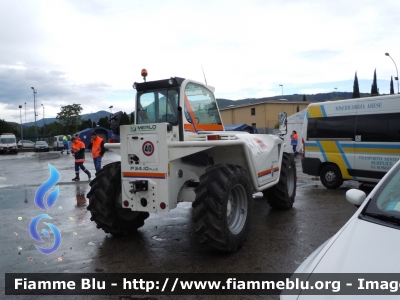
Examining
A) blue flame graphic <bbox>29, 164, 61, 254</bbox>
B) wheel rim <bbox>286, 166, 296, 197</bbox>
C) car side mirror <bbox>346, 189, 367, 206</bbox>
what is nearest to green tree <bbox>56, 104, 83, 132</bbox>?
blue flame graphic <bbox>29, 164, 61, 254</bbox>

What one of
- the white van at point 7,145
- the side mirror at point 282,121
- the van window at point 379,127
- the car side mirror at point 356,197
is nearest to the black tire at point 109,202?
the side mirror at point 282,121

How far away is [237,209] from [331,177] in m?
5.76

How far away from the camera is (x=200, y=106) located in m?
6.07

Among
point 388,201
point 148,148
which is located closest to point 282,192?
point 148,148

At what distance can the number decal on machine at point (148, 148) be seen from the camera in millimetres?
5043

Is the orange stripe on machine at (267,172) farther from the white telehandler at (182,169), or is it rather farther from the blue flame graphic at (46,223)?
the blue flame graphic at (46,223)

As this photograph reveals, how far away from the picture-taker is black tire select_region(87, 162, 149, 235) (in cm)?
553

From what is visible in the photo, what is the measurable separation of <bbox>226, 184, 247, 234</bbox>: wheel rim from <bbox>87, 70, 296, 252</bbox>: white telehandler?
0.01m

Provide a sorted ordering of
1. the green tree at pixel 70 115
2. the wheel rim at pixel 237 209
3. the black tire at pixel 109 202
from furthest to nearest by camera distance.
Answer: the green tree at pixel 70 115, the black tire at pixel 109 202, the wheel rim at pixel 237 209

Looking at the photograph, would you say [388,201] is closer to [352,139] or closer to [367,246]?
[367,246]

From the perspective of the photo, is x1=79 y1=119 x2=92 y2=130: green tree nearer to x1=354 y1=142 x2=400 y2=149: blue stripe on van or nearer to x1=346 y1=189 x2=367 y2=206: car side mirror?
x1=354 y1=142 x2=400 y2=149: blue stripe on van

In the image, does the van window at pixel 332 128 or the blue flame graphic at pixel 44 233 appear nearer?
the blue flame graphic at pixel 44 233

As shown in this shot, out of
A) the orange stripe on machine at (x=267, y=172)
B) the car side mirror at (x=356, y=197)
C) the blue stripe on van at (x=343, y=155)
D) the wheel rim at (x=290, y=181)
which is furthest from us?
the blue stripe on van at (x=343, y=155)

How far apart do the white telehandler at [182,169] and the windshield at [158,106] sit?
16 millimetres
